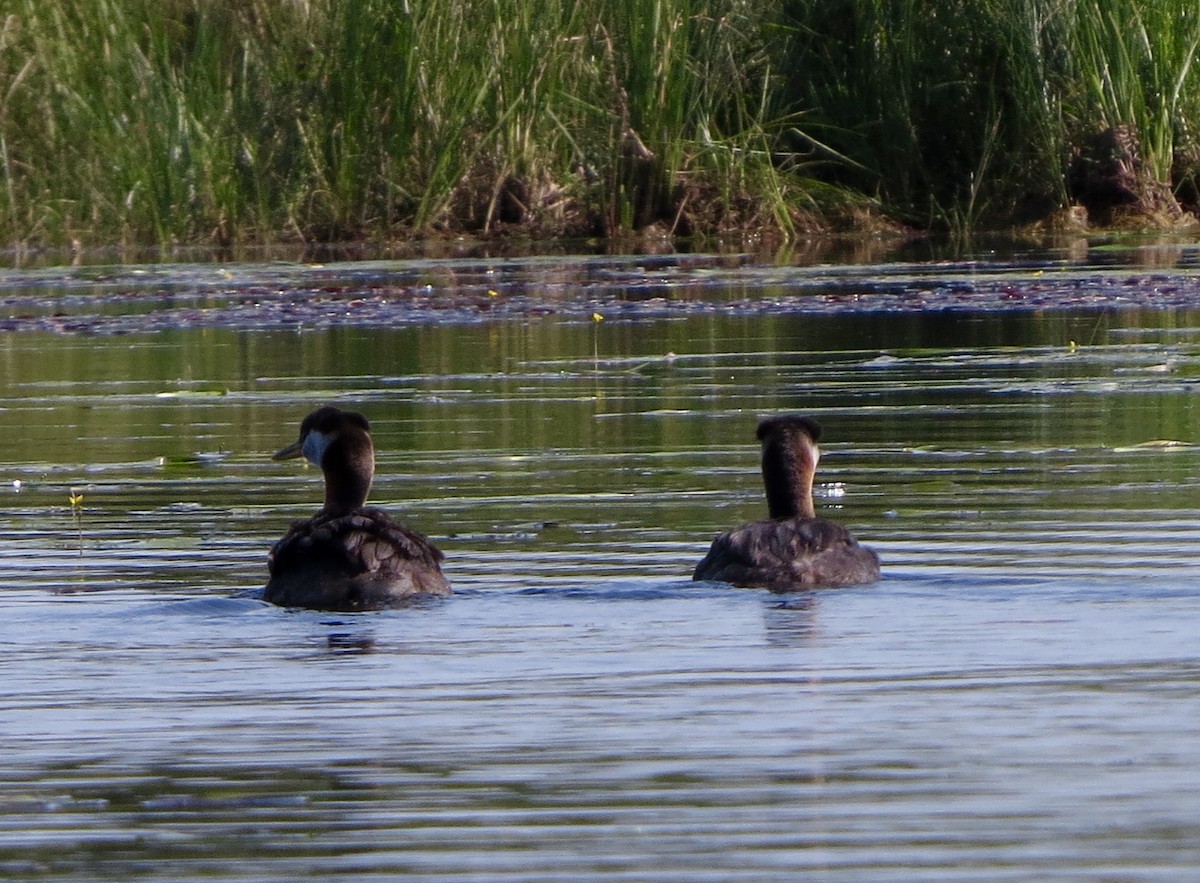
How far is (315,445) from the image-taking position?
27.7ft

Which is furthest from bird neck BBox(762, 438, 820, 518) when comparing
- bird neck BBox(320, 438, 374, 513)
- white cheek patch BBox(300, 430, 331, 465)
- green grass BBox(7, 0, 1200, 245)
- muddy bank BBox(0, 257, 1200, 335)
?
green grass BBox(7, 0, 1200, 245)

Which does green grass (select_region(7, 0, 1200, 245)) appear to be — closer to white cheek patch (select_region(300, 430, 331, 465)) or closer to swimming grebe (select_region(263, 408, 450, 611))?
white cheek patch (select_region(300, 430, 331, 465))

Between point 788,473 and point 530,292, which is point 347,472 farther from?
point 530,292

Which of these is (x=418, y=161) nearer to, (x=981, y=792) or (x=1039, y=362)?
(x=1039, y=362)

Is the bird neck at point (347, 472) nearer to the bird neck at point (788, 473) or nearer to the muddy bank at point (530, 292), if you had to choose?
the bird neck at point (788, 473)

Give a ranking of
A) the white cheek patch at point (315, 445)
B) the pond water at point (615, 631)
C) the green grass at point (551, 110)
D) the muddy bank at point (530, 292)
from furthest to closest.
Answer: the green grass at point (551, 110) → the muddy bank at point (530, 292) → the white cheek patch at point (315, 445) → the pond water at point (615, 631)

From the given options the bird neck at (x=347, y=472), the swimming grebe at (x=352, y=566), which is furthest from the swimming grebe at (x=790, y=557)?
the bird neck at (x=347, y=472)

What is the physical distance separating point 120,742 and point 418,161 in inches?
771

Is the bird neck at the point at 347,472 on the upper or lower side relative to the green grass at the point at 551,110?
lower

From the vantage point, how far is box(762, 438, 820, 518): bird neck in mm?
8219

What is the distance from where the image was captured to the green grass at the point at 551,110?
23781 mm

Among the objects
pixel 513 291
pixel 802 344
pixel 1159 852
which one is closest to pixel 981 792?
pixel 1159 852

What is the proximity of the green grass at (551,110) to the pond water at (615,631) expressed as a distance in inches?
354

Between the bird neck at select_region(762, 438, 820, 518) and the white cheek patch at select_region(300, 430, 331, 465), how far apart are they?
1458mm
